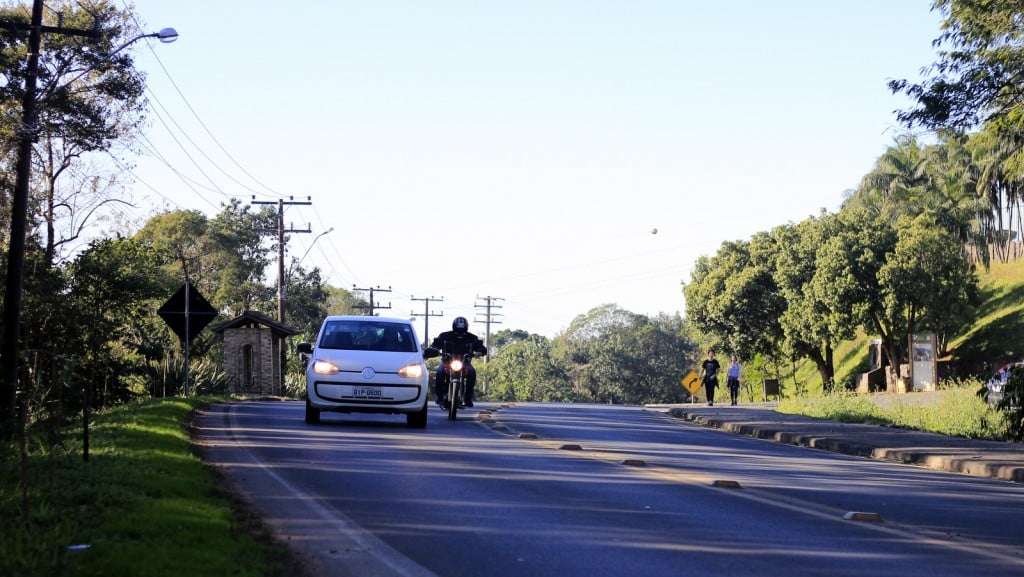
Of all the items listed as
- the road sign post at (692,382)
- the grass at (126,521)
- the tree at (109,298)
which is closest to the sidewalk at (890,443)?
the grass at (126,521)

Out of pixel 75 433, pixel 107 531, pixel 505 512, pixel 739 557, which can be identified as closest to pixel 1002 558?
pixel 739 557

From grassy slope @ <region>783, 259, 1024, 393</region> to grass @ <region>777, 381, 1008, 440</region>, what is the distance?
83.6ft

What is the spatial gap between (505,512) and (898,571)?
346cm

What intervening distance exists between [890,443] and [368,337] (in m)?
8.56

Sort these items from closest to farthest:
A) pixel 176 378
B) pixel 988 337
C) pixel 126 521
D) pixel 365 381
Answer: pixel 126 521
pixel 365 381
pixel 176 378
pixel 988 337

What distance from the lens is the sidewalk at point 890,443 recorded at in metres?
17.2

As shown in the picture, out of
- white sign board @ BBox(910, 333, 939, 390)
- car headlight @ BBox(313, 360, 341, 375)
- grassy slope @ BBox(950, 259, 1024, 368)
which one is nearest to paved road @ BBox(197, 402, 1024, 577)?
car headlight @ BBox(313, 360, 341, 375)

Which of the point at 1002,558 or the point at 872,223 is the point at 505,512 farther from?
the point at 872,223

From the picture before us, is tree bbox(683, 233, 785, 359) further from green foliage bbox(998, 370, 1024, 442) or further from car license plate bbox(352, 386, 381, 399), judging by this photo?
car license plate bbox(352, 386, 381, 399)

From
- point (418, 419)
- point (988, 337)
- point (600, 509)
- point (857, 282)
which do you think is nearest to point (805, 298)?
point (857, 282)

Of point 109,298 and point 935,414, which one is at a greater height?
point 109,298

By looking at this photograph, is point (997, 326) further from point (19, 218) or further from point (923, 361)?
point (19, 218)

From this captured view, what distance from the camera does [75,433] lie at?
1695cm

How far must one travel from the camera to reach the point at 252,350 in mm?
56594
